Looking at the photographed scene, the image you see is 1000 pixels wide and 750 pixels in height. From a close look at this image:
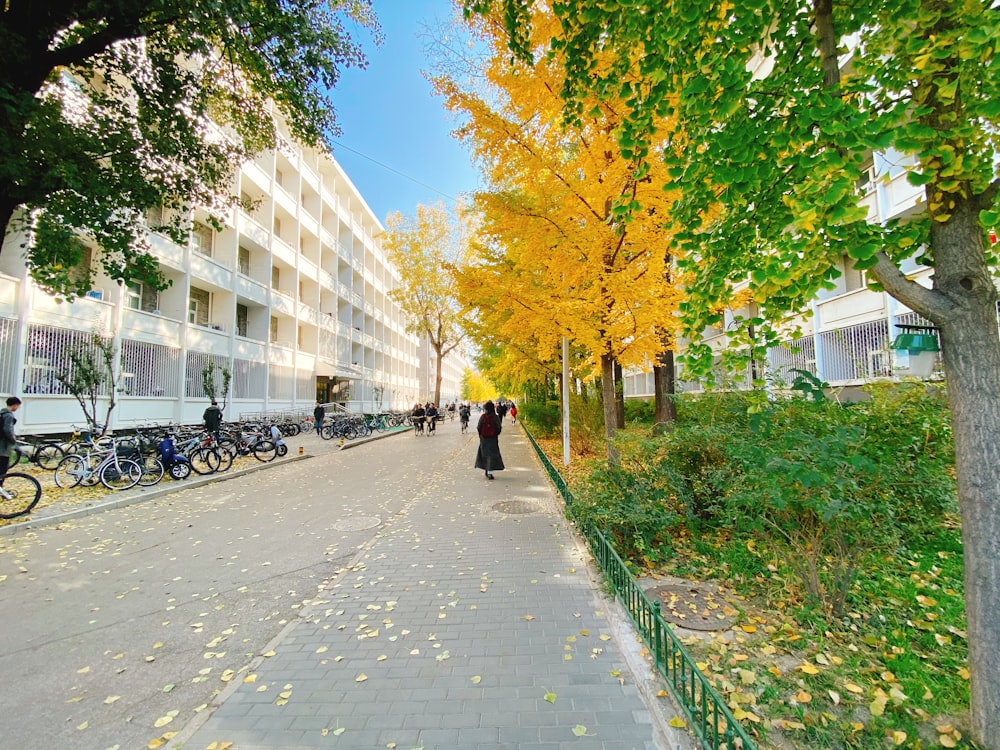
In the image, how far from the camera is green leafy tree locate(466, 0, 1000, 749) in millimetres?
2158

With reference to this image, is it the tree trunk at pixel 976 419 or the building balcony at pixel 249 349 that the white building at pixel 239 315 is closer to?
the building balcony at pixel 249 349

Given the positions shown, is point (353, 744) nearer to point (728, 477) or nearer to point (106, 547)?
point (728, 477)

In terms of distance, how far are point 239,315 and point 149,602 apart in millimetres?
21666

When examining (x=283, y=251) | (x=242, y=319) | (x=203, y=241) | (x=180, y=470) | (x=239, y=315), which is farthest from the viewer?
(x=283, y=251)

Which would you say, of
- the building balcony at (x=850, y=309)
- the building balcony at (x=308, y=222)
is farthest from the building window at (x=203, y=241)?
the building balcony at (x=850, y=309)

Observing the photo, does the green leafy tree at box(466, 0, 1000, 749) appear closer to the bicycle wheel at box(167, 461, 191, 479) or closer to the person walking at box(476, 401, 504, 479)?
the person walking at box(476, 401, 504, 479)

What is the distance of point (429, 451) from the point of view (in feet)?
57.3

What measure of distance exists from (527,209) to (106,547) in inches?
314

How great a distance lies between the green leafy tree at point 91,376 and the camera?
12.0 meters

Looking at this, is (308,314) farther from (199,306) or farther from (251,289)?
(199,306)

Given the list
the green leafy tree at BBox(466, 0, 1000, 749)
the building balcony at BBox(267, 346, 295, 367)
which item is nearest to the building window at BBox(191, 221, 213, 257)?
the building balcony at BBox(267, 346, 295, 367)

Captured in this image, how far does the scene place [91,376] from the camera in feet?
39.8

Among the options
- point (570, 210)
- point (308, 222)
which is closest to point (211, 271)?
point (308, 222)

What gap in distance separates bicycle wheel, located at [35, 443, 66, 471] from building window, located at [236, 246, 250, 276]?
42.7 ft
